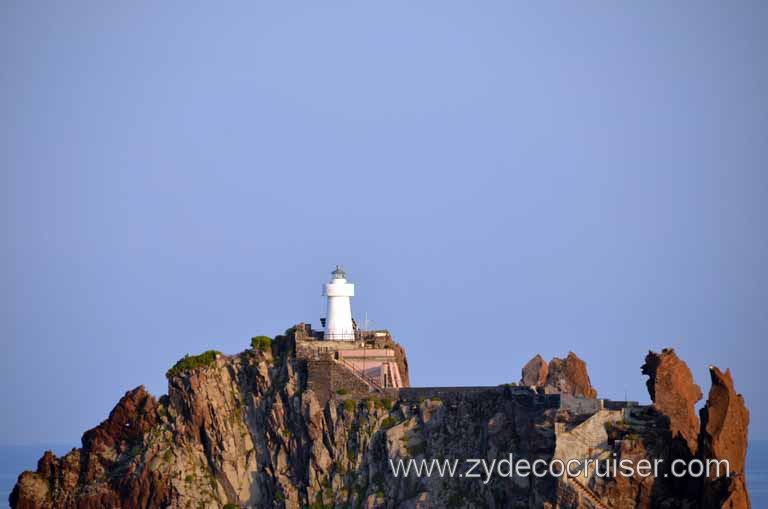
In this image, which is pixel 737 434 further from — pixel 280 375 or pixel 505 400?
pixel 280 375

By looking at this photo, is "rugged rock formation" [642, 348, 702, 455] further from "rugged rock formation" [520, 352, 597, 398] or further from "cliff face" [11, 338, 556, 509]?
"rugged rock formation" [520, 352, 597, 398]

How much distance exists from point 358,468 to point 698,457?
24.2m

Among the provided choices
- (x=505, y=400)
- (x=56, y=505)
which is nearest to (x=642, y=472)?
(x=505, y=400)

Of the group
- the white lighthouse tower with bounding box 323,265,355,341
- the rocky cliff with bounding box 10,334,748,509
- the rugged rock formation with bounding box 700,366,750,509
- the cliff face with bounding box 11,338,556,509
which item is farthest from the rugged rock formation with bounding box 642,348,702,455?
the white lighthouse tower with bounding box 323,265,355,341

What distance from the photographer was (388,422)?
427 feet

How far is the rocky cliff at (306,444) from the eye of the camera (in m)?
119

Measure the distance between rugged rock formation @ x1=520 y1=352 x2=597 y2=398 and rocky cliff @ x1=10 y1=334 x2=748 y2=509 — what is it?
1.05 feet

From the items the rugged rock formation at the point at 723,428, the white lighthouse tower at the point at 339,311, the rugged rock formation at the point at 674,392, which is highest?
the white lighthouse tower at the point at 339,311

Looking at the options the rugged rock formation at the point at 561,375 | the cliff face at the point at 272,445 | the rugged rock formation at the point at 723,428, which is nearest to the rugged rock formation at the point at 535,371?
the rugged rock formation at the point at 561,375

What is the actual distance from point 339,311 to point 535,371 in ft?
50.6

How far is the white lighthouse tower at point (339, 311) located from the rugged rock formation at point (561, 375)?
13.5m

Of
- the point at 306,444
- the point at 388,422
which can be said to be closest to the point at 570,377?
the point at 388,422

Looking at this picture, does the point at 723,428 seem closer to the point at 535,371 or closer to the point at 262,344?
the point at 535,371

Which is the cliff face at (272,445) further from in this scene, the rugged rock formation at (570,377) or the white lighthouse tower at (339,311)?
the rugged rock formation at (570,377)
